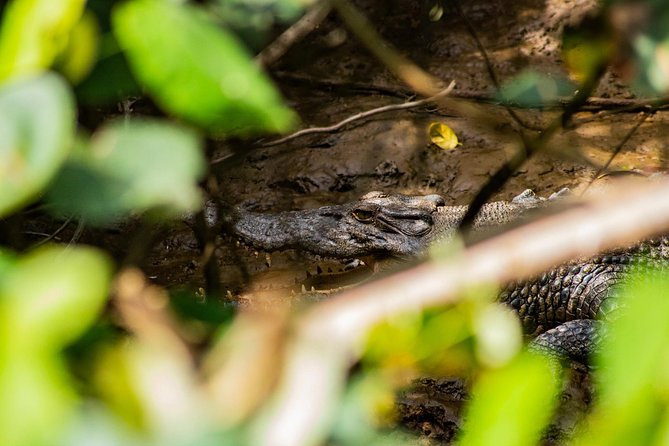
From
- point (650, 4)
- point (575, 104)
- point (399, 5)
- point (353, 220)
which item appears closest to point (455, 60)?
point (399, 5)

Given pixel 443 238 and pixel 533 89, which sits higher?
pixel 533 89

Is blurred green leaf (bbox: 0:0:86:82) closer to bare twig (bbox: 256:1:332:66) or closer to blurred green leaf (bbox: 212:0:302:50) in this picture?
blurred green leaf (bbox: 212:0:302:50)

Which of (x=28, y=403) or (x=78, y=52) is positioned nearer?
(x=28, y=403)

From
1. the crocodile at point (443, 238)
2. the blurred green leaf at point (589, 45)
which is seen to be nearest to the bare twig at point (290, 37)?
the blurred green leaf at point (589, 45)

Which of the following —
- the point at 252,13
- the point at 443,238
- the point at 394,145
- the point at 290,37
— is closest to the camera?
the point at 252,13

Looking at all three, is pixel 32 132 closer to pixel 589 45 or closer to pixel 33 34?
pixel 33 34

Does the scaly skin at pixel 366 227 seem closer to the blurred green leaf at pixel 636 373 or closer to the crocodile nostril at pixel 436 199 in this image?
the crocodile nostril at pixel 436 199

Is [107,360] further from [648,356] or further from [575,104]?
[575,104]

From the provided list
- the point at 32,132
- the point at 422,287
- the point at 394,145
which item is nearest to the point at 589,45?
the point at 422,287
